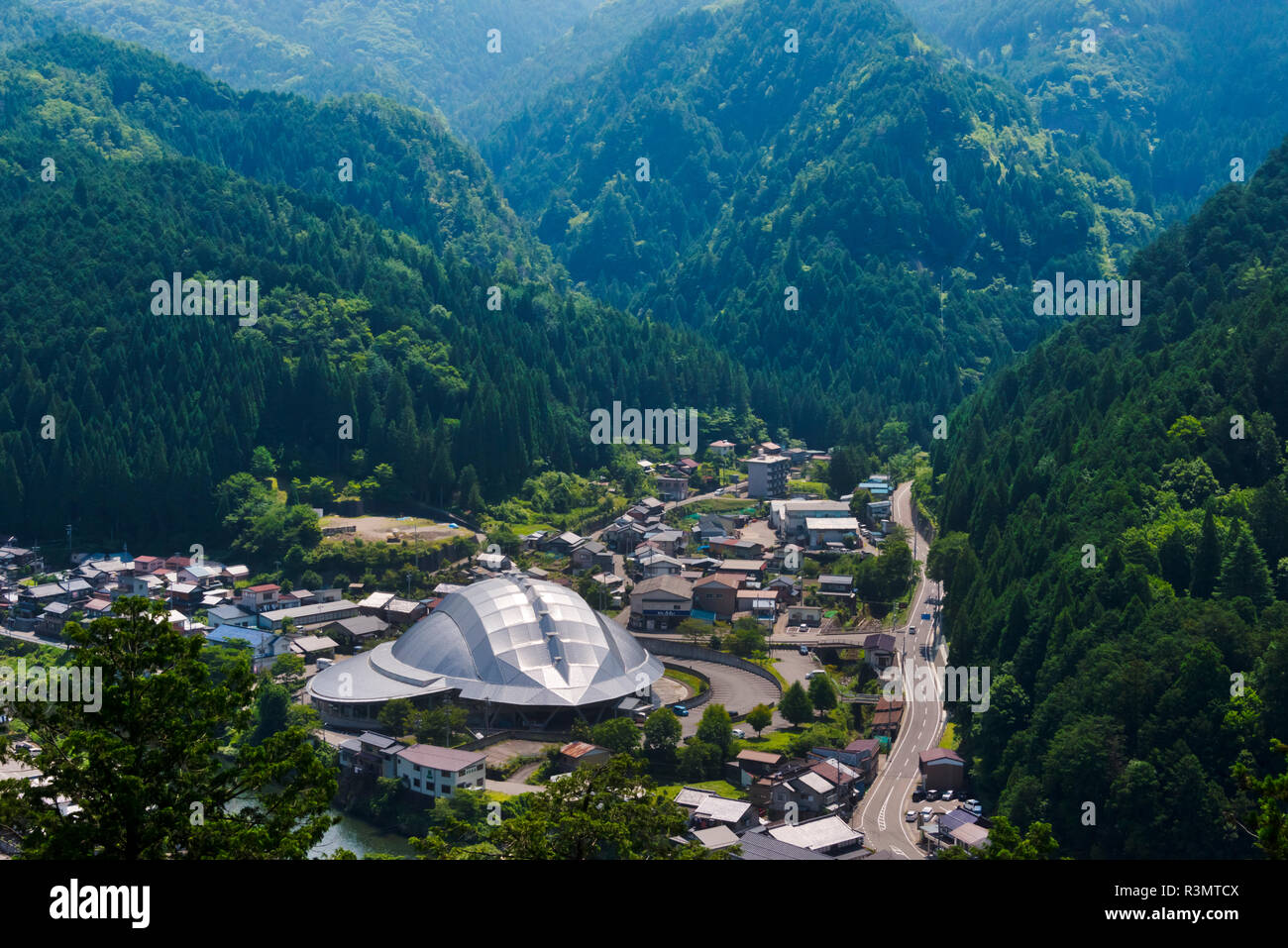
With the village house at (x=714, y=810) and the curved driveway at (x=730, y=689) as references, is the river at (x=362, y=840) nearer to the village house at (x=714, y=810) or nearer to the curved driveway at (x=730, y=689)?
the village house at (x=714, y=810)

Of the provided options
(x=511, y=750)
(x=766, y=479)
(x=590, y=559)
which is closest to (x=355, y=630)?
(x=511, y=750)

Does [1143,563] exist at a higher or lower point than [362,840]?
higher

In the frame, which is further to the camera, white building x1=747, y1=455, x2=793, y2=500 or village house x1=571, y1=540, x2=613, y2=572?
white building x1=747, y1=455, x2=793, y2=500

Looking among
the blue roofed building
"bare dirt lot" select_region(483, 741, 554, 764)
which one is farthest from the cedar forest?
"bare dirt lot" select_region(483, 741, 554, 764)

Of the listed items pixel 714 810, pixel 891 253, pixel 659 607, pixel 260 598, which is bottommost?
pixel 714 810

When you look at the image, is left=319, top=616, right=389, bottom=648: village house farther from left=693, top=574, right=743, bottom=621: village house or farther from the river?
the river

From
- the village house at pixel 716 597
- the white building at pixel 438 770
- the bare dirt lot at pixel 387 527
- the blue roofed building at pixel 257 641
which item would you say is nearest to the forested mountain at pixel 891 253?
the bare dirt lot at pixel 387 527

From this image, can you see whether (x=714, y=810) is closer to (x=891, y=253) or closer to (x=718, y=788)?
(x=718, y=788)
